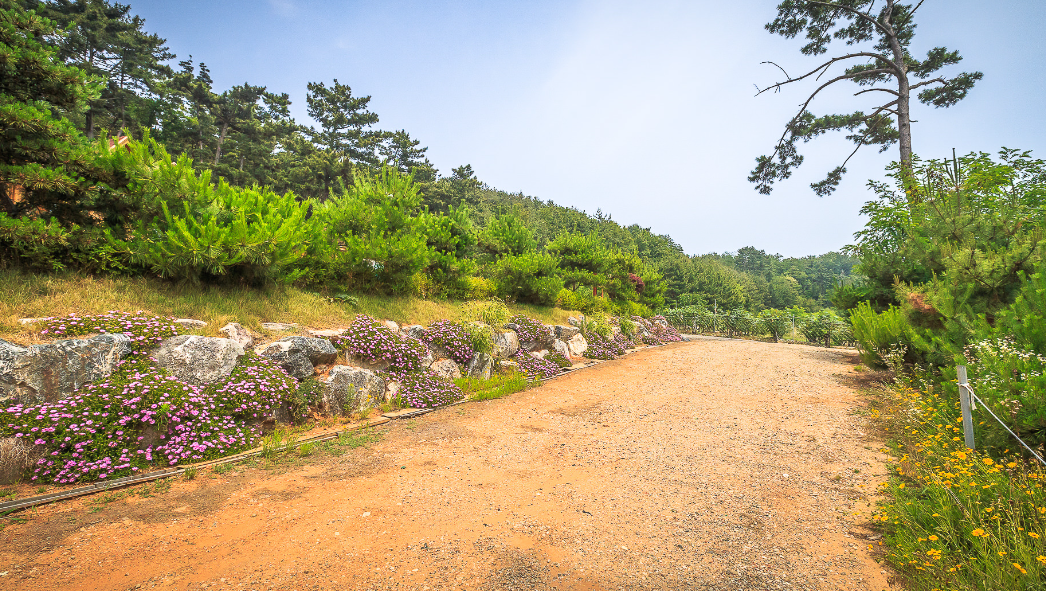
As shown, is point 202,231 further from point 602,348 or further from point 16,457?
point 602,348

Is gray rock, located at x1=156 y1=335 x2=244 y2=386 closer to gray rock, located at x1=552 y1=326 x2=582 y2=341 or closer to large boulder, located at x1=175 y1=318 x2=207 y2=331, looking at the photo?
large boulder, located at x1=175 y1=318 x2=207 y2=331

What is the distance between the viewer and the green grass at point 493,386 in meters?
7.46

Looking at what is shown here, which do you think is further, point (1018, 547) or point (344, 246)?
point (344, 246)

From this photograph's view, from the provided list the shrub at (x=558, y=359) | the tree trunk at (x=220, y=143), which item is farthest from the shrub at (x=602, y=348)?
the tree trunk at (x=220, y=143)

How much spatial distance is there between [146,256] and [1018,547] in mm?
8448

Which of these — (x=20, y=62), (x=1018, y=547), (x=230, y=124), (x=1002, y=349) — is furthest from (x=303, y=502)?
(x=230, y=124)

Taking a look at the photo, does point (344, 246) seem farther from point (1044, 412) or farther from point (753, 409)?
point (1044, 412)

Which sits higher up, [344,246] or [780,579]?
[344,246]

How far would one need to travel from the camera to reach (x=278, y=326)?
5.91m

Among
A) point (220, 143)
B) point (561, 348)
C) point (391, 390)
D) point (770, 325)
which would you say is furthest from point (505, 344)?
point (220, 143)

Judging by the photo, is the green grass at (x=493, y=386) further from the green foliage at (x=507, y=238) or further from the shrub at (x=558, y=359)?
the green foliage at (x=507, y=238)

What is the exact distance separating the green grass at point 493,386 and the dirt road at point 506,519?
1.68 m

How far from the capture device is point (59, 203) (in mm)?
4957

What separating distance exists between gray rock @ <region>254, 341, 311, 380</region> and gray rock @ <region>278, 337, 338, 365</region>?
0.17 feet
